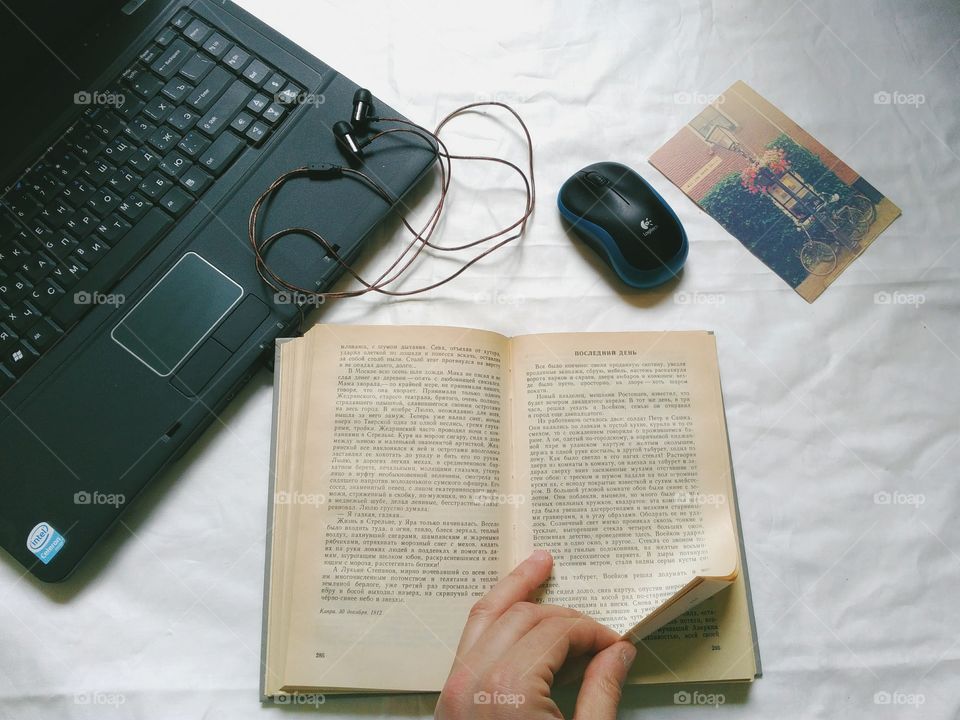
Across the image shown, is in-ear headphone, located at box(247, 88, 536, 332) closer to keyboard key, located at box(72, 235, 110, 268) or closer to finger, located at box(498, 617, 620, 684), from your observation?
keyboard key, located at box(72, 235, 110, 268)

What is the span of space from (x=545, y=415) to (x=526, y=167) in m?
0.28

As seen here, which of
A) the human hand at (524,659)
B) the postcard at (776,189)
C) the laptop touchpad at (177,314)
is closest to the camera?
the human hand at (524,659)

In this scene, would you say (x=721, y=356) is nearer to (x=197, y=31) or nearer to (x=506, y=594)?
(x=506, y=594)

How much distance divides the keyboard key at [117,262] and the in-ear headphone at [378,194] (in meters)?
0.09

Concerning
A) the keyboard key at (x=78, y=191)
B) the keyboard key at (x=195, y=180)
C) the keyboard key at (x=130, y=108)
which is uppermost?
the keyboard key at (x=130, y=108)

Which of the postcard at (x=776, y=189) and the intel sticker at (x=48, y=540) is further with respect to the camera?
the postcard at (x=776, y=189)

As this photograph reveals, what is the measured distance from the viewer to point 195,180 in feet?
2.20

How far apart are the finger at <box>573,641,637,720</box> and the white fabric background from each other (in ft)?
0.18

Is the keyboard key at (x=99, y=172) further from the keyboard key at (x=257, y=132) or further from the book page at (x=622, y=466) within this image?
the book page at (x=622, y=466)

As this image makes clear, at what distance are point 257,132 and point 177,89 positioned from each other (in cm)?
9

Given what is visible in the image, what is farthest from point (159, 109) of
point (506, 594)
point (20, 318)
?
point (506, 594)

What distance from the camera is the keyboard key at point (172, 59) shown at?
694mm

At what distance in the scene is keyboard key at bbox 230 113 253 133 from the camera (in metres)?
0.69

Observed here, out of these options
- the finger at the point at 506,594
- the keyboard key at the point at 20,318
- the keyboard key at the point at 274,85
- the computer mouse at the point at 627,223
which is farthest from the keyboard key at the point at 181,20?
the finger at the point at 506,594
